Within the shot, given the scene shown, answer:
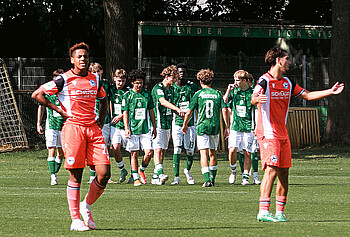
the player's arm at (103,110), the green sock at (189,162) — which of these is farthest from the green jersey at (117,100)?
the player's arm at (103,110)

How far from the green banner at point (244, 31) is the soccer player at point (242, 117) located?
37.8 feet

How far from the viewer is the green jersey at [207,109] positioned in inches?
526

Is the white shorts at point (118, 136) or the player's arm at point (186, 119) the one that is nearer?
the player's arm at point (186, 119)

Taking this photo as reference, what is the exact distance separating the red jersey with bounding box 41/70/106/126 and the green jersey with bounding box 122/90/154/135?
5.46 metres

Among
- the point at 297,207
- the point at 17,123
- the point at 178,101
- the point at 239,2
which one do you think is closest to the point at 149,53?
the point at 17,123

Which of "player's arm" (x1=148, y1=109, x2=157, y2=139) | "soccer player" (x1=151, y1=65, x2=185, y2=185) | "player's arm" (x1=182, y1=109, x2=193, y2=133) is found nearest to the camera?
"player's arm" (x1=182, y1=109, x2=193, y2=133)

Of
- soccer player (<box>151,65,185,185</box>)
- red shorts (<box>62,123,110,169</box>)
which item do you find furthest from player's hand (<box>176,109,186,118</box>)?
red shorts (<box>62,123,110,169</box>)

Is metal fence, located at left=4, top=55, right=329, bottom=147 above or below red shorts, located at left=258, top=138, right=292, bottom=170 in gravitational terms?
above

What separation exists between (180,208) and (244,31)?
54.3ft

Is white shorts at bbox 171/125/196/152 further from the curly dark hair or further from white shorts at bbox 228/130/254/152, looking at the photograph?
the curly dark hair

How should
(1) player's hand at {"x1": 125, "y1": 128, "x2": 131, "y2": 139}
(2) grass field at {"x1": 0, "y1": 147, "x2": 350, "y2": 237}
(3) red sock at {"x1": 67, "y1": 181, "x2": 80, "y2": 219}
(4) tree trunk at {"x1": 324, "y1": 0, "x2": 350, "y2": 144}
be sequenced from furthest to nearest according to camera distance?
(4) tree trunk at {"x1": 324, "y1": 0, "x2": 350, "y2": 144} → (1) player's hand at {"x1": 125, "y1": 128, "x2": 131, "y2": 139} → (3) red sock at {"x1": 67, "y1": 181, "x2": 80, "y2": 219} → (2) grass field at {"x1": 0, "y1": 147, "x2": 350, "y2": 237}

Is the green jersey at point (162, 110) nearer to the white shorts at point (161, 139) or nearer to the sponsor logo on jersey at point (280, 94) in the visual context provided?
the white shorts at point (161, 139)

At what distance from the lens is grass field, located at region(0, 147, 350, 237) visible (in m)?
8.12

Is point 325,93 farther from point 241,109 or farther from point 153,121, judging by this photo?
point 153,121
